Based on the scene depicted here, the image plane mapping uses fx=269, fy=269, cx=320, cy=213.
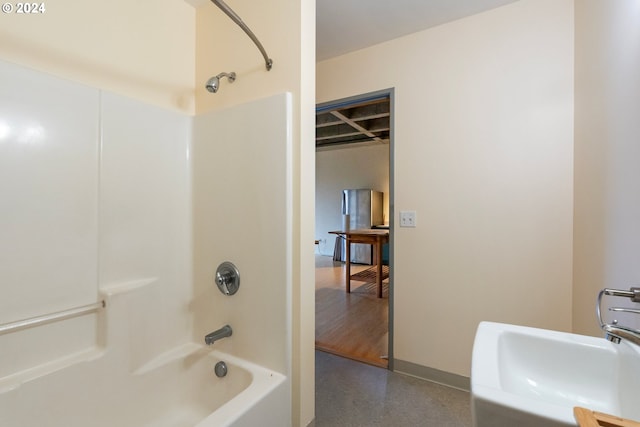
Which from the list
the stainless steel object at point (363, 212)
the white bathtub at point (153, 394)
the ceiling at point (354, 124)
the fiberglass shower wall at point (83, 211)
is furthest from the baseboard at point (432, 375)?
the stainless steel object at point (363, 212)

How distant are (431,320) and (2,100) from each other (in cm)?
232

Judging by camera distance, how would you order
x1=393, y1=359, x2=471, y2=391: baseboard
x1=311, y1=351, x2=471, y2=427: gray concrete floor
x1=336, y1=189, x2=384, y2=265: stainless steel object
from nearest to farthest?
x1=311, y1=351, x2=471, y2=427: gray concrete floor, x1=393, y1=359, x2=471, y2=391: baseboard, x1=336, y1=189, x2=384, y2=265: stainless steel object

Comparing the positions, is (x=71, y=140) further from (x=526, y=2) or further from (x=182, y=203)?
(x=526, y=2)

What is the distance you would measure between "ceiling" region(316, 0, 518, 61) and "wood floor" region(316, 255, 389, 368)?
235cm

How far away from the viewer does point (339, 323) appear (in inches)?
108

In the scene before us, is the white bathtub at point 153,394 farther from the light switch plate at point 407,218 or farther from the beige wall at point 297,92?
the light switch plate at point 407,218

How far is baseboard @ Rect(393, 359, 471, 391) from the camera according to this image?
1.69m

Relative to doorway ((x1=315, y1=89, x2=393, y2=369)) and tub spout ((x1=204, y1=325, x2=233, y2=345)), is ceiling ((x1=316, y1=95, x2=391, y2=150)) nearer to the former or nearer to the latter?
doorway ((x1=315, y1=89, x2=393, y2=369))

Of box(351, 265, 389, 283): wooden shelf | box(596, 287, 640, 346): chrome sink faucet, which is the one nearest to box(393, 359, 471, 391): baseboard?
box(596, 287, 640, 346): chrome sink faucet

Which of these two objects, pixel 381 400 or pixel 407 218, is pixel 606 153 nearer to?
pixel 407 218

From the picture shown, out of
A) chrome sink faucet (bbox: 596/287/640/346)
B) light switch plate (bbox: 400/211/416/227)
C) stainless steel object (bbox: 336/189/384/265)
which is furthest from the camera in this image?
stainless steel object (bbox: 336/189/384/265)

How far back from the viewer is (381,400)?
161cm

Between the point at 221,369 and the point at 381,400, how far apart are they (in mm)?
972

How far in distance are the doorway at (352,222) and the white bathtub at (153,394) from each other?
1.11m
